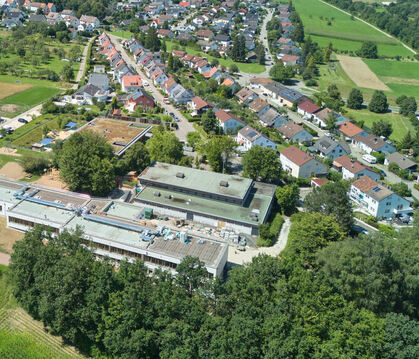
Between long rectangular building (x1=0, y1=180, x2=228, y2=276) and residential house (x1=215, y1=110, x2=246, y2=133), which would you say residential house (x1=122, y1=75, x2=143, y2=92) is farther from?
long rectangular building (x1=0, y1=180, x2=228, y2=276)

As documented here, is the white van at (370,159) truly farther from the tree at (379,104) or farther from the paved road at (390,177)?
the tree at (379,104)

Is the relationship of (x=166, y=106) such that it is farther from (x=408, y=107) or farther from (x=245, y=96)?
(x=408, y=107)

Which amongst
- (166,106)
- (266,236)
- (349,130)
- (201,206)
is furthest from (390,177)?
(166,106)

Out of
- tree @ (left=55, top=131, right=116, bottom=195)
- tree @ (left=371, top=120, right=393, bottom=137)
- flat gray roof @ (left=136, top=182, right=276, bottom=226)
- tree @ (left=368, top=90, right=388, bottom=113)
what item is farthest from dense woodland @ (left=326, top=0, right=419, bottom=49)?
tree @ (left=55, top=131, right=116, bottom=195)

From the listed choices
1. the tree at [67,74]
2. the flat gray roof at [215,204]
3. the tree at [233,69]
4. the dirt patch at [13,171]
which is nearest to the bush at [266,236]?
the flat gray roof at [215,204]

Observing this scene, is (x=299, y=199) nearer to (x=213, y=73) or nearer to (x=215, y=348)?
(x=215, y=348)

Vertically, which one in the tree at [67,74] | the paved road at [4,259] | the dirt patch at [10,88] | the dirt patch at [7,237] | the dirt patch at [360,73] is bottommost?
the dirt patch at [10,88]
